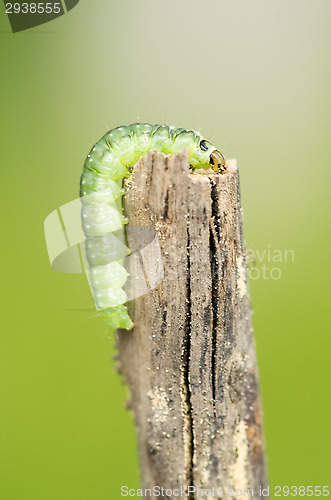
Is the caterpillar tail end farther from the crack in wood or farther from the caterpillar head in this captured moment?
the caterpillar head

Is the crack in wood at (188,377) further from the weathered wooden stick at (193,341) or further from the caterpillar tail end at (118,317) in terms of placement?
the caterpillar tail end at (118,317)

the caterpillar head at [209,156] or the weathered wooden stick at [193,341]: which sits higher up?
the caterpillar head at [209,156]

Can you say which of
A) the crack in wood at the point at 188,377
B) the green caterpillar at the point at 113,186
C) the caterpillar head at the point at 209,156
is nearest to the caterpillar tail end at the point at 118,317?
the green caterpillar at the point at 113,186

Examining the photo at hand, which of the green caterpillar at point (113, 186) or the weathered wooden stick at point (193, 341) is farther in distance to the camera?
the green caterpillar at point (113, 186)

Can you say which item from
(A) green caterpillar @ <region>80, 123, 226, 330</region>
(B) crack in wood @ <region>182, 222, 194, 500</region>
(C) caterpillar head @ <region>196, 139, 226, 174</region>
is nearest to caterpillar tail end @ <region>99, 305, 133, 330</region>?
(A) green caterpillar @ <region>80, 123, 226, 330</region>

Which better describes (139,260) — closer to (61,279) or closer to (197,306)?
(197,306)

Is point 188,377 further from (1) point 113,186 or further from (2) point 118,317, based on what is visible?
(1) point 113,186

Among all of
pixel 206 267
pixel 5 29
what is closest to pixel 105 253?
pixel 206 267
